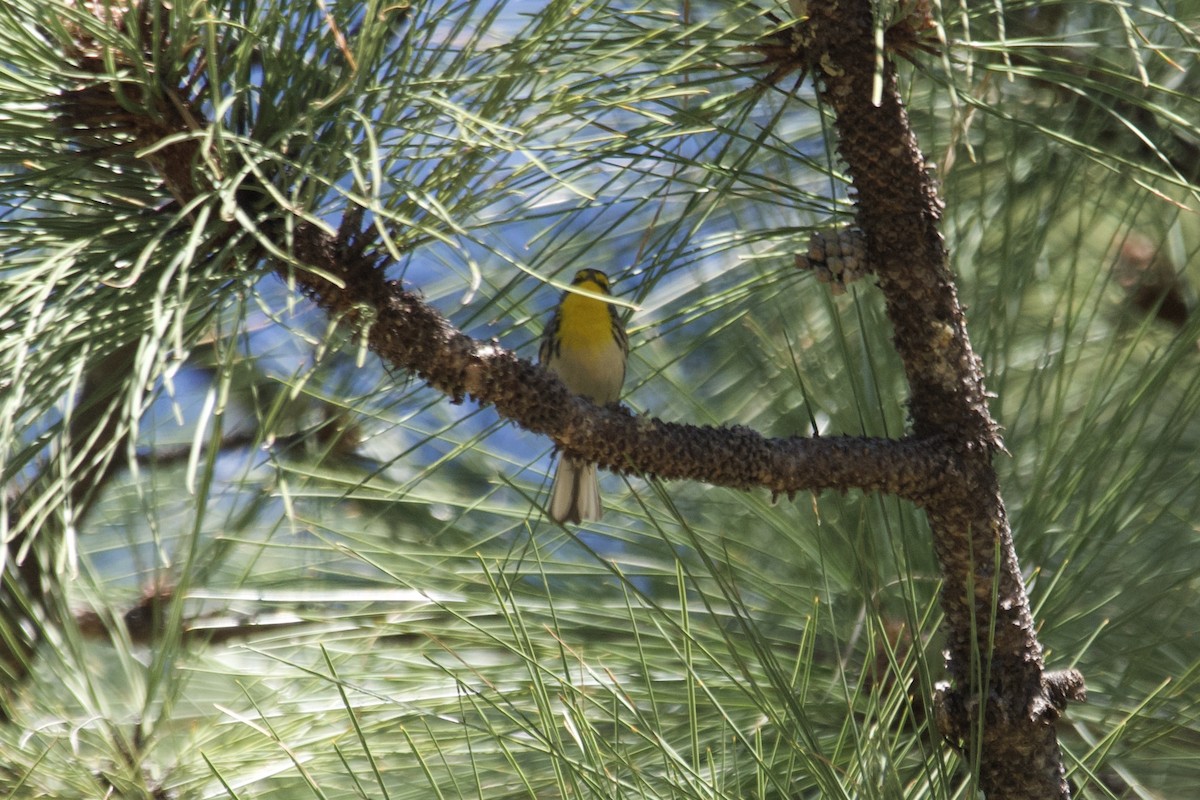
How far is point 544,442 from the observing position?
196 centimetres

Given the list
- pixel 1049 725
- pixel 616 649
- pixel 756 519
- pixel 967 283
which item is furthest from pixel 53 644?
pixel 967 283

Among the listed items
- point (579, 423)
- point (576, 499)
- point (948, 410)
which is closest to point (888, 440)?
point (948, 410)

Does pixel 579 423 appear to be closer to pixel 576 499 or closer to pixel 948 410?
pixel 948 410

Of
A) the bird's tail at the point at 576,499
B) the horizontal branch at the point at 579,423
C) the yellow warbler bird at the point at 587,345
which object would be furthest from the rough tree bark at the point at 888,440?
the yellow warbler bird at the point at 587,345

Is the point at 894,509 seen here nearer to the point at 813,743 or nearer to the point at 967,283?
the point at 967,283

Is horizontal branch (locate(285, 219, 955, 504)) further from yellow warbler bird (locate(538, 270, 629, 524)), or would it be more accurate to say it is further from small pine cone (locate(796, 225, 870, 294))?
yellow warbler bird (locate(538, 270, 629, 524))

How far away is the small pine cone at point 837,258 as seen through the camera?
0.94 m

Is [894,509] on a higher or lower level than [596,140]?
lower

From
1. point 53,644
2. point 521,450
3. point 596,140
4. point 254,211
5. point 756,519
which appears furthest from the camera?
point 521,450

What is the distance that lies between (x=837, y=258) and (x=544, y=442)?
1.07 metres

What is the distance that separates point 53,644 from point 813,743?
2.71ft

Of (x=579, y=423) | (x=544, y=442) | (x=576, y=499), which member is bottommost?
(x=544, y=442)

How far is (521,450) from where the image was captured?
2025 millimetres

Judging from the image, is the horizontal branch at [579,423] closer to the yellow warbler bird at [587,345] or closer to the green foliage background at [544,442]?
the green foliage background at [544,442]
